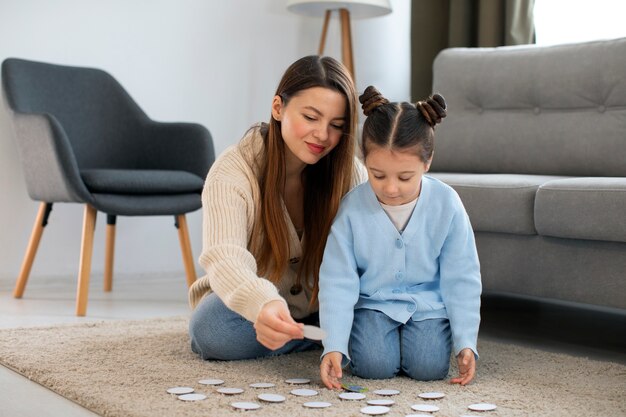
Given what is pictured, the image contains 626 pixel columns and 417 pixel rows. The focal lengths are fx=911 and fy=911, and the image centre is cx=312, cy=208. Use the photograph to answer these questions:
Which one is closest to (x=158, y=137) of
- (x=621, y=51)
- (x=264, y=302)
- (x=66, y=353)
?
(x=66, y=353)

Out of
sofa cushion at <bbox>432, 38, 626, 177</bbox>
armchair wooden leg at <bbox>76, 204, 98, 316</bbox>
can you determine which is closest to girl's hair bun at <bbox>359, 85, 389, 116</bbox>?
sofa cushion at <bbox>432, 38, 626, 177</bbox>

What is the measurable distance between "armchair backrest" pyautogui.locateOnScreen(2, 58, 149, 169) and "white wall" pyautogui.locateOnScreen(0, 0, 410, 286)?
0.21 metres

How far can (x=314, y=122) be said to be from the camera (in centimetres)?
183

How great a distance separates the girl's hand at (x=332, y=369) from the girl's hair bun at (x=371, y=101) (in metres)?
0.48

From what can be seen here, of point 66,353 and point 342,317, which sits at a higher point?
point 342,317

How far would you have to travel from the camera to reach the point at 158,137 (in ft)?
11.0

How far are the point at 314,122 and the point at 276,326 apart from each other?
19.4 inches

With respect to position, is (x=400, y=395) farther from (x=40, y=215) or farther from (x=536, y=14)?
(x=536, y=14)

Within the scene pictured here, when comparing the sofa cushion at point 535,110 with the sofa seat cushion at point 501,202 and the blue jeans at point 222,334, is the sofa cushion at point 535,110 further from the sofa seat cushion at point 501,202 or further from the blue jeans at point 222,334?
the blue jeans at point 222,334

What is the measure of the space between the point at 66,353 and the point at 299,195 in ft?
2.10

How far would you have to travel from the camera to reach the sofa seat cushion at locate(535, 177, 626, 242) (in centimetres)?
212

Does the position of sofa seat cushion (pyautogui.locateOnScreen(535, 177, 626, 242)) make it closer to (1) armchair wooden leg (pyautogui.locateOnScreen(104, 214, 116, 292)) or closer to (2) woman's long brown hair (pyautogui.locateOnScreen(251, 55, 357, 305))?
(2) woman's long brown hair (pyautogui.locateOnScreen(251, 55, 357, 305))

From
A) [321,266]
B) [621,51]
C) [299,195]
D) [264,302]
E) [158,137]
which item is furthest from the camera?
[158,137]

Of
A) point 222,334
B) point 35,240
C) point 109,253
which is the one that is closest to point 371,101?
point 222,334
